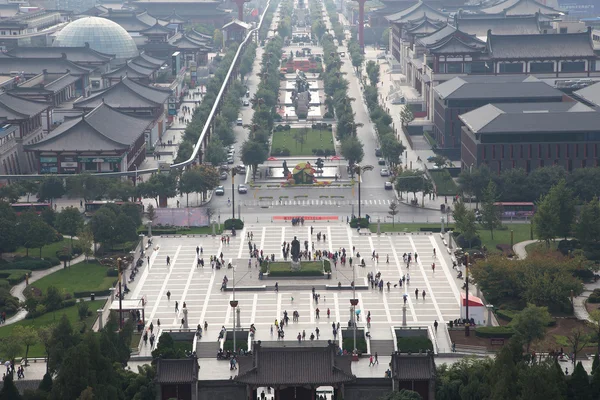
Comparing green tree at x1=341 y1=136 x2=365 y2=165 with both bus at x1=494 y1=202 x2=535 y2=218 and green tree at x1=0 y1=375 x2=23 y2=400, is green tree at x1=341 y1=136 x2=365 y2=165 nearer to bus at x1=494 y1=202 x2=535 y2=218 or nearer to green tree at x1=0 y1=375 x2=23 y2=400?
bus at x1=494 y1=202 x2=535 y2=218

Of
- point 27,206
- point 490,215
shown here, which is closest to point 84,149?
point 27,206

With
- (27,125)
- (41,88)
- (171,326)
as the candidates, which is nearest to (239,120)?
(41,88)

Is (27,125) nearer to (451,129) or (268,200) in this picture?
(268,200)

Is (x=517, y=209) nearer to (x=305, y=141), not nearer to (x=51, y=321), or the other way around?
(x=305, y=141)

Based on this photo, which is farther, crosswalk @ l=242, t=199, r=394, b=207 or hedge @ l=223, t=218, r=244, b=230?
crosswalk @ l=242, t=199, r=394, b=207

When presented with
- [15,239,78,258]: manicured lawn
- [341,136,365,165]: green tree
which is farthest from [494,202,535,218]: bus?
[15,239,78,258]: manicured lawn
